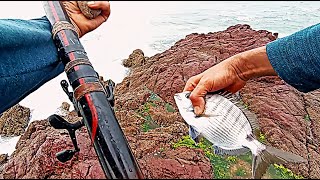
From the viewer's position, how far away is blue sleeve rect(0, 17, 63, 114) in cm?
220

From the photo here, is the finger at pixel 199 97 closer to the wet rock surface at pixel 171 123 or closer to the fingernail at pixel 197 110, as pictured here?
the fingernail at pixel 197 110

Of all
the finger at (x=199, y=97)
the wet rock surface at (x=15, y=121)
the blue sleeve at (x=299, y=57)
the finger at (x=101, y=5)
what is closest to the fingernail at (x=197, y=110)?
the finger at (x=199, y=97)

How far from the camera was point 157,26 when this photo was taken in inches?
350

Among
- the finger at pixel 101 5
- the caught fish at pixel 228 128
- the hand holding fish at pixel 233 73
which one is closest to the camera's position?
the caught fish at pixel 228 128

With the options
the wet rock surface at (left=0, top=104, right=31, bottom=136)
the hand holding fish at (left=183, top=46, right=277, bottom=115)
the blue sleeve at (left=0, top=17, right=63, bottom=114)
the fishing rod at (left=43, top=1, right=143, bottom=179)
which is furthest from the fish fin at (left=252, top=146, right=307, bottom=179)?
the wet rock surface at (left=0, top=104, right=31, bottom=136)

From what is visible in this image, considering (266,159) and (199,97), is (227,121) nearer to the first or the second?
(199,97)

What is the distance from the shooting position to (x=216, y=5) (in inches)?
394

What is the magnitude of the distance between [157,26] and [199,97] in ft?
21.2

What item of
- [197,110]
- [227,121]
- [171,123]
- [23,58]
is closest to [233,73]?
[197,110]

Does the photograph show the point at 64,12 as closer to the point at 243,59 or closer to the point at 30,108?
the point at 243,59

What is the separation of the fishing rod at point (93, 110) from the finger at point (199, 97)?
29.0 inches

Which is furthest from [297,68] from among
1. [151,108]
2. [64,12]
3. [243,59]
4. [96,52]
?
[96,52]

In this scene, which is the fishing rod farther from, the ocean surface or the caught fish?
the ocean surface

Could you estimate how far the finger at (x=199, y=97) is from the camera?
2512 mm
